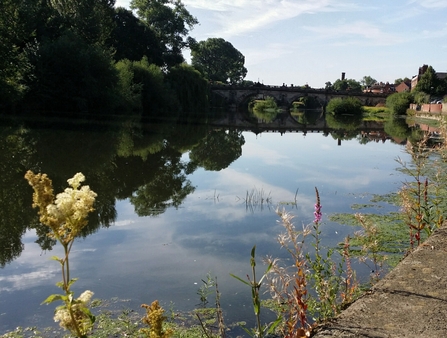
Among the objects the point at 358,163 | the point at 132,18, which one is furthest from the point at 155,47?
the point at 358,163

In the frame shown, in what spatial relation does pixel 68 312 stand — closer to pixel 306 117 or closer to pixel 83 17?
pixel 83 17

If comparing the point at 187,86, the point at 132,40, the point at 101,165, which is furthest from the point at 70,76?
the point at 101,165

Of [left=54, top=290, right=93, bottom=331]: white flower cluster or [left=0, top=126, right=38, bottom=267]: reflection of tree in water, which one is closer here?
[left=54, top=290, right=93, bottom=331]: white flower cluster

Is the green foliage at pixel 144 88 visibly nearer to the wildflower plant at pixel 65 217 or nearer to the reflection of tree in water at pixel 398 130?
the reflection of tree in water at pixel 398 130

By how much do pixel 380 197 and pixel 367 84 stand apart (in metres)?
158

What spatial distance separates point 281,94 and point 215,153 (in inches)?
2644

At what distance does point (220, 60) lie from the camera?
110m

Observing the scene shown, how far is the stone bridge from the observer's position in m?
78.2

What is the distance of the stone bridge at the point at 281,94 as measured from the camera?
78.2 meters

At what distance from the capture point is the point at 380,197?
10570 millimetres

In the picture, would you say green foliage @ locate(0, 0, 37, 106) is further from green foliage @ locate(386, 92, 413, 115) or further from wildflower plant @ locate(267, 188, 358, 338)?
green foliage @ locate(386, 92, 413, 115)

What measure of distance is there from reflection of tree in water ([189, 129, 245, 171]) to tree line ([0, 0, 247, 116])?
39.4 feet

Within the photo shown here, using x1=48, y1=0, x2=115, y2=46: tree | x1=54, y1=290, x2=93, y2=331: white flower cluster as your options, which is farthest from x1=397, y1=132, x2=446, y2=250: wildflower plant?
x1=48, y1=0, x2=115, y2=46: tree

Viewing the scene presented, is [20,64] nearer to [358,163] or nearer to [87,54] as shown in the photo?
[87,54]
